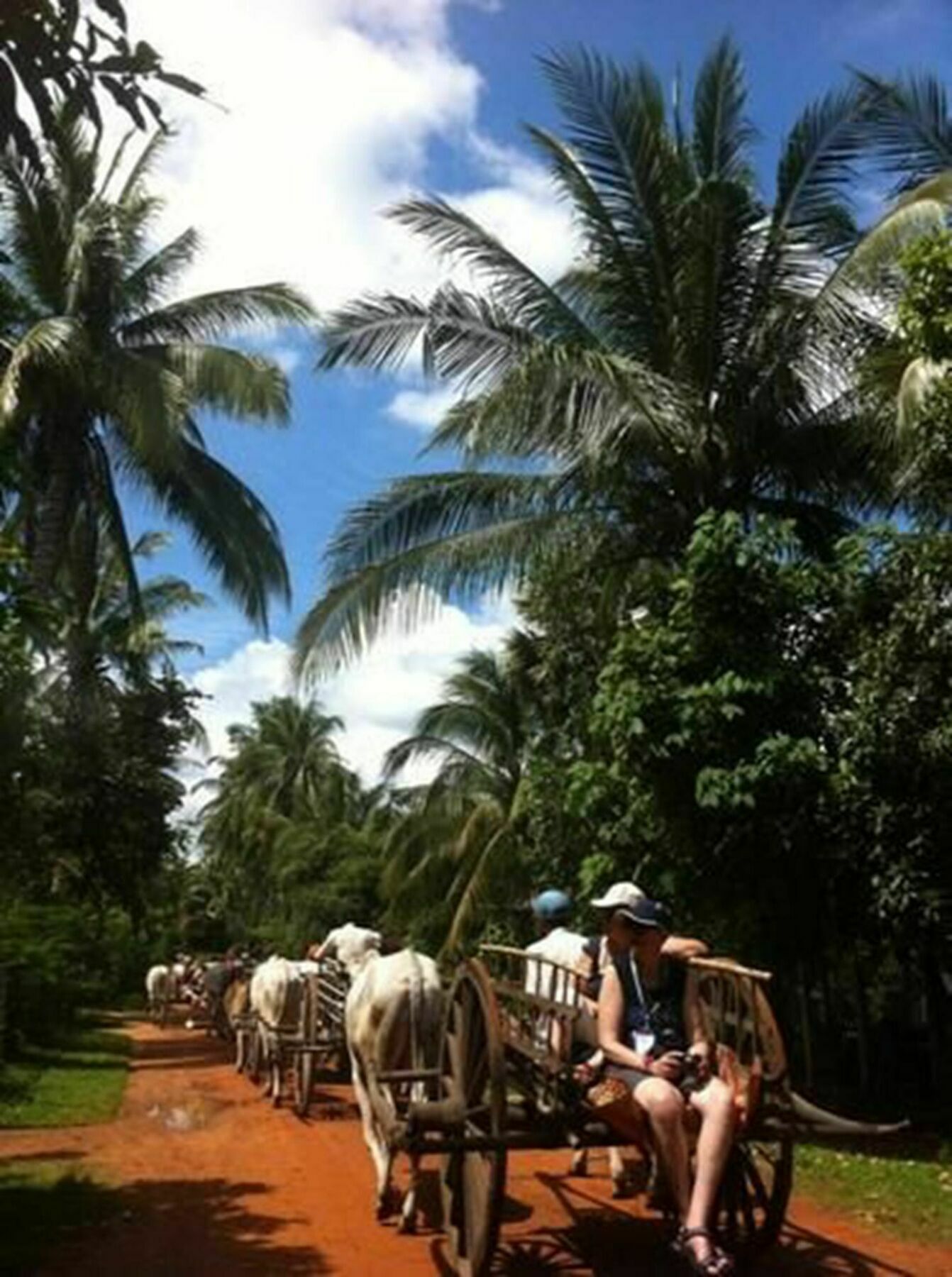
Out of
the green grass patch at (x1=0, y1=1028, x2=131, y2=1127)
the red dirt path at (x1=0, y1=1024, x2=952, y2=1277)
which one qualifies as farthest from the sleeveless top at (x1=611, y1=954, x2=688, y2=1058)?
the green grass patch at (x1=0, y1=1028, x2=131, y2=1127)

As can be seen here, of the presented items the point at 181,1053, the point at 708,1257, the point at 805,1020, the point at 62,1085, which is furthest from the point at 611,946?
the point at 181,1053

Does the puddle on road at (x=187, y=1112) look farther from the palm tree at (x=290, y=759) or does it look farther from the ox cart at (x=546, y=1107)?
the palm tree at (x=290, y=759)

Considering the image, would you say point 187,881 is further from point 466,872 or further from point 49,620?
point 49,620

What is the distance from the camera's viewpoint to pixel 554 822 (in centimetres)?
1585

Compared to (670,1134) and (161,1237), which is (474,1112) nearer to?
(670,1134)

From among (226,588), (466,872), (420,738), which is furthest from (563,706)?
(420,738)

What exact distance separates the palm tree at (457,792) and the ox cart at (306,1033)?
38.1ft

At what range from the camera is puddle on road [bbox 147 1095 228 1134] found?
14062 millimetres

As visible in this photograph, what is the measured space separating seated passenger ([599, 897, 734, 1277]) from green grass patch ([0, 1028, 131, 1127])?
933 cm

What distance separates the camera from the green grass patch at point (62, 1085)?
47.8 ft

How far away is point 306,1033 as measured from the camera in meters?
14.8

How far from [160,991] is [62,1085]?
20770 millimetres

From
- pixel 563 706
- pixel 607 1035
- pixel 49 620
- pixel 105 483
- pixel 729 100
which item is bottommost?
pixel 607 1035

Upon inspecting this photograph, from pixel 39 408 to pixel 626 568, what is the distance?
904 cm
